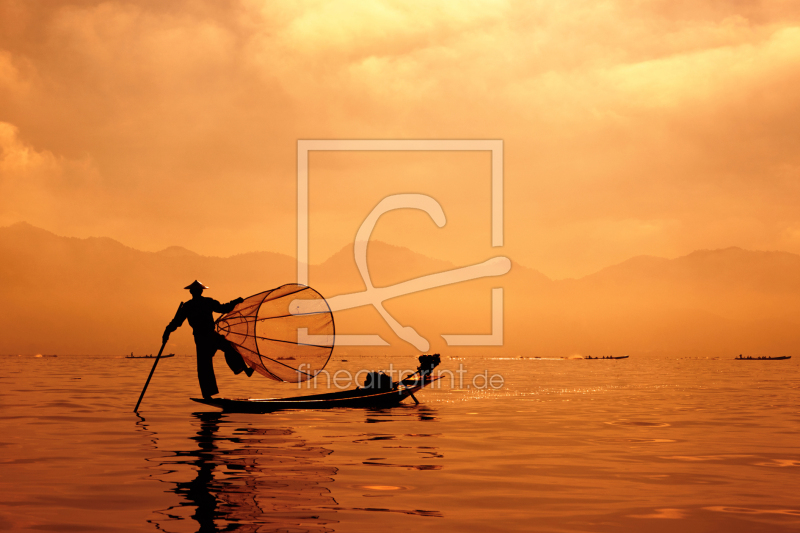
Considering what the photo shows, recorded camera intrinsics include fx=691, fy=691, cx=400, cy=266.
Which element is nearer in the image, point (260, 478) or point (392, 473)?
point (260, 478)

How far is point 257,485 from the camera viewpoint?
10.3 m

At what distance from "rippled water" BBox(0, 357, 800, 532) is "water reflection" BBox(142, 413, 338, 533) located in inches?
1.6

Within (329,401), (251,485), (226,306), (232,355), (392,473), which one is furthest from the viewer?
(329,401)

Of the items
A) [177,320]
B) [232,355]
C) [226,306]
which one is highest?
[226,306]

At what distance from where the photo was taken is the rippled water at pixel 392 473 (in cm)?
855

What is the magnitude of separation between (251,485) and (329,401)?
1279 centimetres

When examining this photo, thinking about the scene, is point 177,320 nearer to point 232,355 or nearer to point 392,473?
point 232,355

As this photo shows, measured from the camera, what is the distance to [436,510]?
8.99 meters

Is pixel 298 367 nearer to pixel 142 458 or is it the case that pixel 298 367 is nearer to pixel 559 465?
pixel 142 458

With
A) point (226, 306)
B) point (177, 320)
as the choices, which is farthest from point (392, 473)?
point (177, 320)

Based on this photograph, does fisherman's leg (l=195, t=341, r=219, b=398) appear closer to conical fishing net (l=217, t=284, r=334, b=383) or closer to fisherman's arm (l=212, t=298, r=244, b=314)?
conical fishing net (l=217, t=284, r=334, b=383)

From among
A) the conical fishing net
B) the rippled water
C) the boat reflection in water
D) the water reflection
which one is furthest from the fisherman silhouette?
the water reflection

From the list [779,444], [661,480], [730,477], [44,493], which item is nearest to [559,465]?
[661,480]

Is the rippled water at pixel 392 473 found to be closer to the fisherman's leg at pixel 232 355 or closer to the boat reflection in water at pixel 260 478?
the boat reflection in water at pixel 260 478
